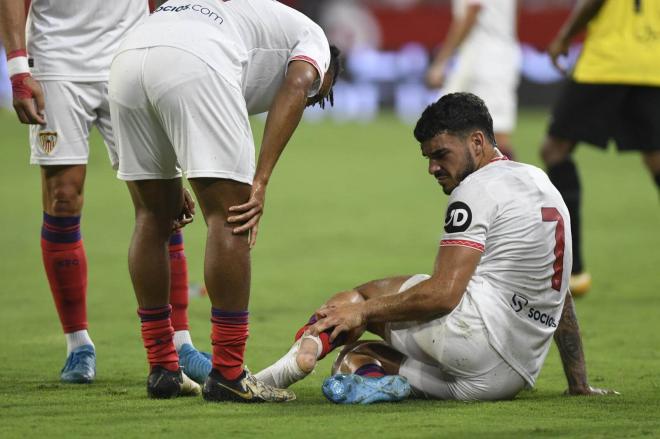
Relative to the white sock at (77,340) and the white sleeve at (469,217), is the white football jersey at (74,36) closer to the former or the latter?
the white sock at (77,340)

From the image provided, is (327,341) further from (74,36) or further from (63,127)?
(74,36)

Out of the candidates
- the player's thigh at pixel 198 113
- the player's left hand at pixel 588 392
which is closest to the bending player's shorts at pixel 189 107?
the player's thigh at pixel 198 113

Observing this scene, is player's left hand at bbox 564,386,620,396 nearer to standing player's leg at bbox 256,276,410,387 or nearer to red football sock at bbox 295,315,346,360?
standing player's leg at bbox 256,276,410,387

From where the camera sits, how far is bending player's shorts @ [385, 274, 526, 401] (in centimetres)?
447

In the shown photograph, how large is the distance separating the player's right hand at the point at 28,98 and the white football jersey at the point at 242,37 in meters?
0.77

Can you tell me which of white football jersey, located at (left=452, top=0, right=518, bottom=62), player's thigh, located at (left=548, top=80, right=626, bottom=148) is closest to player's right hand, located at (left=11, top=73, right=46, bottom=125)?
player's thigh, located at (left=548, top=80, right=626, bottom=148)

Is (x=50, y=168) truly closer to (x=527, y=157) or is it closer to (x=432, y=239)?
(x=432, y=239)

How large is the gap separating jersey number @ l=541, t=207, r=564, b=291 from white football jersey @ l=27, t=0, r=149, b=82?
7.09ft

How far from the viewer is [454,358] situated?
4.48m

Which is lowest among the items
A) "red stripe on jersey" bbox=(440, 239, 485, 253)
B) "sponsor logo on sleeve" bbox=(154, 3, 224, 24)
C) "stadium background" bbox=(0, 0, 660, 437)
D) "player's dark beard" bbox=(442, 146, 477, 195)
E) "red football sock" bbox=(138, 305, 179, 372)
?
"stadium background" bbox=(0, 0, 660, 437)

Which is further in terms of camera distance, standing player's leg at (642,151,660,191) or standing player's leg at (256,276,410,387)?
standing player's leg at (642,151,660,191)

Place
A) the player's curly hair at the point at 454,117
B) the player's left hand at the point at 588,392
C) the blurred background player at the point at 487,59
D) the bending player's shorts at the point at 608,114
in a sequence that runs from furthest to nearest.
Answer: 1. the blurred background player at the point at 487,59
2. the bending player's shorts at the point at 608,114
3. the player's left hand at the point at 588,392
4. the player's curly hair at the point at 454,117

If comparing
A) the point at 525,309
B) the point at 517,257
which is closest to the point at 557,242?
the point at 517,257

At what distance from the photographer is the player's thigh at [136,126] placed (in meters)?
4.35
